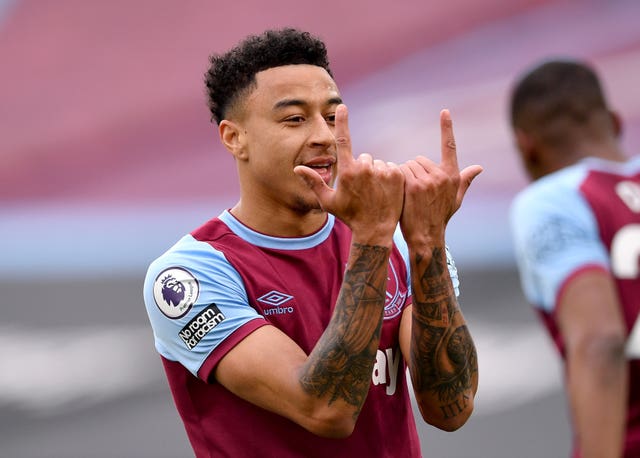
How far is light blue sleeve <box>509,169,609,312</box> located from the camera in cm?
312

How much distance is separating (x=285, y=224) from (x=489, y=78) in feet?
25.9

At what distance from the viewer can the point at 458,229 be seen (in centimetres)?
1023

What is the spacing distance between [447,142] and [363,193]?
0.33 m

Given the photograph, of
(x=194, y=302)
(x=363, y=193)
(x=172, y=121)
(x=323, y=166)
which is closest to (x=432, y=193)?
(x=363, y=193)

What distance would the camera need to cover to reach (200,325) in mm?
3400

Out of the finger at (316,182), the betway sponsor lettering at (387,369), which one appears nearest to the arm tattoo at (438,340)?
the betway sponsor lettering at (387,369)

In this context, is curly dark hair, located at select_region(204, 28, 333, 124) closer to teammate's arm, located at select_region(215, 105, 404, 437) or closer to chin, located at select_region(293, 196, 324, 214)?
chin, located at select_region(293, 196, 324, 214)

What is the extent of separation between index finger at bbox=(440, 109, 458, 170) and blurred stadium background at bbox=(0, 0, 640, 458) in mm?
5758

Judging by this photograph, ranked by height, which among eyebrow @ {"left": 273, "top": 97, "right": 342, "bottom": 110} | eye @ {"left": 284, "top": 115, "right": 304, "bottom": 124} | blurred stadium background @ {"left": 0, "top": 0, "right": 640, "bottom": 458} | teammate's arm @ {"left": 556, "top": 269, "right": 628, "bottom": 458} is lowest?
teammate's arm @ {"left": 556, "top": 269, "right": 628, "bottom": 458}

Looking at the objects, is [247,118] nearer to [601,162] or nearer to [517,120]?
[517,120]

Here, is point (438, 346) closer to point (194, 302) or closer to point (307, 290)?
point (307, 290)

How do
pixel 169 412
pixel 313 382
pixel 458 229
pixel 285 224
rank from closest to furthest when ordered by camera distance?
pixel 313 382, pixel 285 224, pixel 169 412, pixel 458 229

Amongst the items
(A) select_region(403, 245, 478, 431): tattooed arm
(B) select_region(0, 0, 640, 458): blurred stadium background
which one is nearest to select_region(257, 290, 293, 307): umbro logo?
(A) select_region(403, 245, 478, 431): tattooed arm

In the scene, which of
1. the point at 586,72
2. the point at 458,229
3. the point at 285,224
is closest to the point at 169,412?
the point at 458,229
